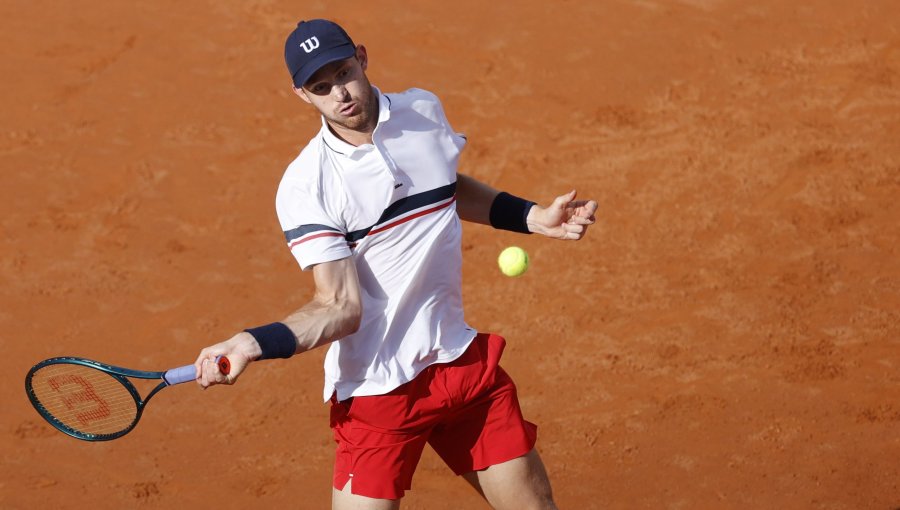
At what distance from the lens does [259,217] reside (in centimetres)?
877

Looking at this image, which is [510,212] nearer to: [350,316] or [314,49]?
[350,316]

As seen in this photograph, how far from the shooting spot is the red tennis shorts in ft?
15.1

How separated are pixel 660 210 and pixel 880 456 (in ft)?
8.74

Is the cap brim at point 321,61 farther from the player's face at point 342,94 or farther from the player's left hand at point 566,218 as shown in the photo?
the player's left hand at point 566,218

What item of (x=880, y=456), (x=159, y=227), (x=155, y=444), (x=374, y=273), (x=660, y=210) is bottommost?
A: (x=880, y=456)

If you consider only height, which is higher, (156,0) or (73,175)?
(156,0)

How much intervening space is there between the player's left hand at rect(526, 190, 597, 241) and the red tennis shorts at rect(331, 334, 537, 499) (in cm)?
52

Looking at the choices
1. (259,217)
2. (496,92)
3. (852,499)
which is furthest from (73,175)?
(852,499)

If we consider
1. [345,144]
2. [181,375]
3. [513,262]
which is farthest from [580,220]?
[181,375]

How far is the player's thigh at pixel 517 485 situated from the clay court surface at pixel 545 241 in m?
1.70

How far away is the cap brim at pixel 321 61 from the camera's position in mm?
4254

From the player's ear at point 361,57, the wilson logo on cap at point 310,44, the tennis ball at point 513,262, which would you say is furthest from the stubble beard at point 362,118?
the tennis ball at point 513,262

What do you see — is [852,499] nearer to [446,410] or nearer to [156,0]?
[446,410]

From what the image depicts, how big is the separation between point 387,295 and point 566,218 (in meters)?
0.88
